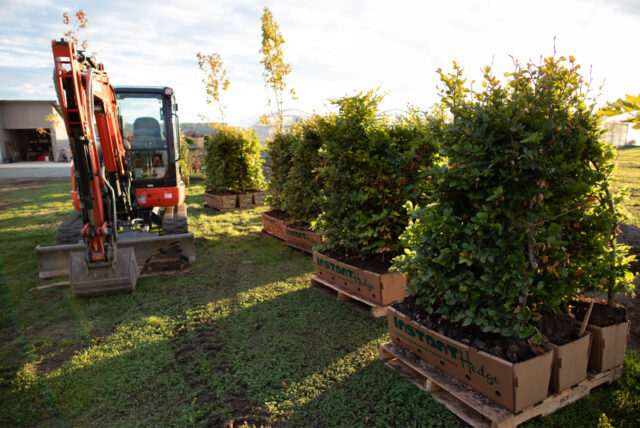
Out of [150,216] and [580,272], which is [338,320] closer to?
[580,272]

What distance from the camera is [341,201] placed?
5.32 m

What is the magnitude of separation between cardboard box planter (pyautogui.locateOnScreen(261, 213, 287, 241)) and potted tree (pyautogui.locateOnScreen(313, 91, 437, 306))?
2.83 m

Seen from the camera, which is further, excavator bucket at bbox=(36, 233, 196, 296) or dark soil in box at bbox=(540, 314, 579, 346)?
excavator bucket at bbox=(36, 233, 196, 296)

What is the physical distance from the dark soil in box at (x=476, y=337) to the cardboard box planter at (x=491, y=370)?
8 centimetres

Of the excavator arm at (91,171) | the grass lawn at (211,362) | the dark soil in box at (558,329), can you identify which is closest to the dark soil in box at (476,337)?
the dark soil in box at (558,329)

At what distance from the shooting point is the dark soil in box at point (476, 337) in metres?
2.78

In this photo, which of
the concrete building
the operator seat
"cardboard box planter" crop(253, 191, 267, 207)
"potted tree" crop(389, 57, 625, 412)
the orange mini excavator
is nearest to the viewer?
"potted tree" crop(389, 57, 625, 412)

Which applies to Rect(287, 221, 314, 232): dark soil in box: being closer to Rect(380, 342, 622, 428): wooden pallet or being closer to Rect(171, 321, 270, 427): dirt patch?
Rect(171, 321, 270, 427): dirt patch

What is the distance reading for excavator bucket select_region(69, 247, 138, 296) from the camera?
5273 mm

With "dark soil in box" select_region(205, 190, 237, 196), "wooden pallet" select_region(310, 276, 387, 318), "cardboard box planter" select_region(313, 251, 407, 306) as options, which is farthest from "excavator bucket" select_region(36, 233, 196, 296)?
"dark soil in box" select_region(205, 190, 237, 196)

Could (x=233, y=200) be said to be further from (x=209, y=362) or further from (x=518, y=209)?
(x=518, y=209)

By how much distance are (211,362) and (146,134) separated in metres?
5.54

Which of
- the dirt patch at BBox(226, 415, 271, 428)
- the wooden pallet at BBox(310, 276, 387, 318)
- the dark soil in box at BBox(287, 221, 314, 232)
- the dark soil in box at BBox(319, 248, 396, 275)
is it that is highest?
the dark soil in box at BBox(319, 248, 396, 275)

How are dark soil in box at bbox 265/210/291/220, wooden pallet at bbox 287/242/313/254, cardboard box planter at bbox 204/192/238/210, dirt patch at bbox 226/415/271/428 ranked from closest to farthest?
dirt patch at bbox 226/415/271/428
wooden pallet at bbox 287/242/313/254
dark soil in box at bbox 265/210/291/220
cardboard box planter at bbox 204/192/238/210
